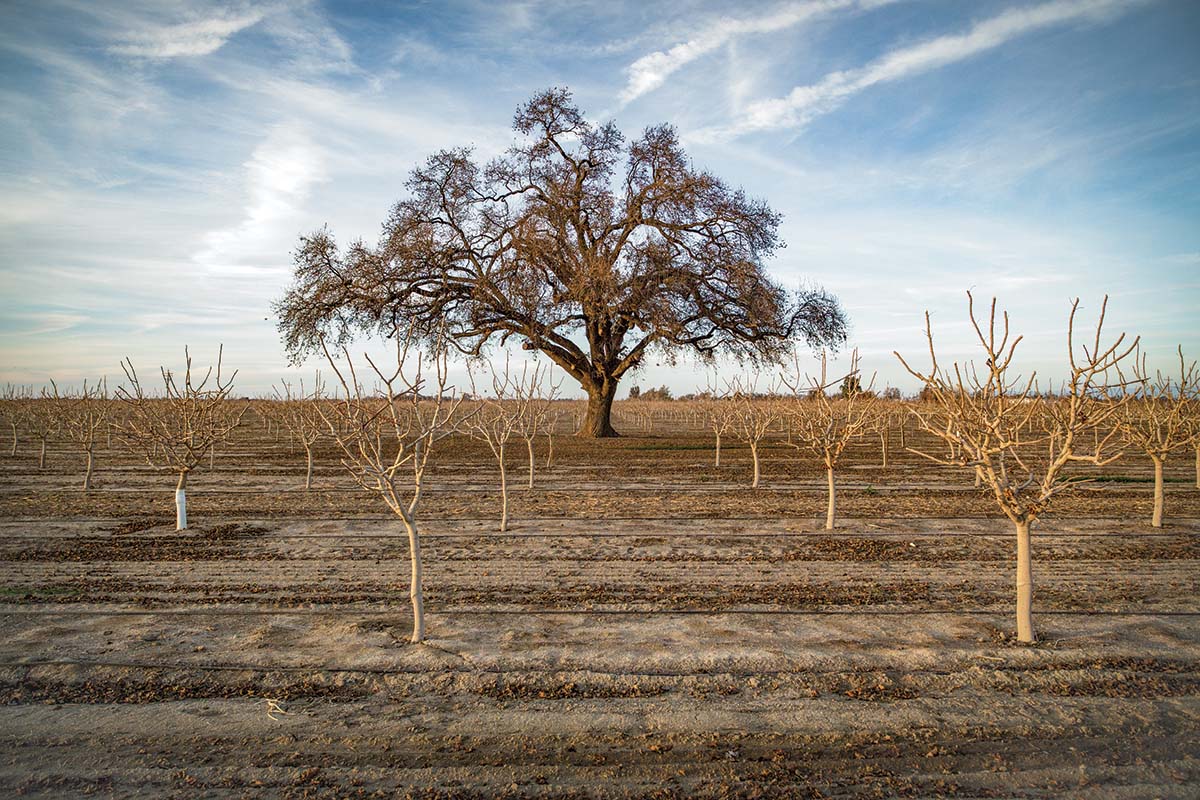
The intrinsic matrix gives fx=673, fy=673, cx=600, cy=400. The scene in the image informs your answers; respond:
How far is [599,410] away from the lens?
29.6 metres

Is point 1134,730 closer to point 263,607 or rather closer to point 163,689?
point 163,689

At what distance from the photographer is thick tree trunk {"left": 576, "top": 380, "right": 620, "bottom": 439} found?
2869 centimetres

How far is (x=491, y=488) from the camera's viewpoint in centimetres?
1605

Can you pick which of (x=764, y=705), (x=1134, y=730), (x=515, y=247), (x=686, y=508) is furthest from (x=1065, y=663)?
(x=515, y=247)

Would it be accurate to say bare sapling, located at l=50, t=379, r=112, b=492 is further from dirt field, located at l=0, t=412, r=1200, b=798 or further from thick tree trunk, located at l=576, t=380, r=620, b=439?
thick tree trunk, located at l=576, t=380, r=620, b=439

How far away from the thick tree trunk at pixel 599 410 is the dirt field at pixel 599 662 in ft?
56.8

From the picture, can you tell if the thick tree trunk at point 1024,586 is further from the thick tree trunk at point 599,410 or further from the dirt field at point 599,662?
the thick tree trunk at point 599,410

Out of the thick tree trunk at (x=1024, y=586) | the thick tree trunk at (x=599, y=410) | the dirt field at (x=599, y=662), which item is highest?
the thick tree trunk at (x=599, y=410)

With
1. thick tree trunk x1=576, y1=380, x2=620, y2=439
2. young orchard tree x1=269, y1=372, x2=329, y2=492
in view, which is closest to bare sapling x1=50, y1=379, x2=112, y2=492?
young orchard tree x1=269, y1=372, x2=329, y2=492

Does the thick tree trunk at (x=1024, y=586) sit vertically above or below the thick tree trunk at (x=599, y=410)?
below

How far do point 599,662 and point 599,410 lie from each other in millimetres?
24138

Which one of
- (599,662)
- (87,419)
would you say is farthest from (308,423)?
(599,662)

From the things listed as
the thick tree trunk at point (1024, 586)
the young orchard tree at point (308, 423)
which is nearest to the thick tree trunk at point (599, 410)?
the young orchard tree at point (308, 423)

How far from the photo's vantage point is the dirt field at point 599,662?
399 cm
